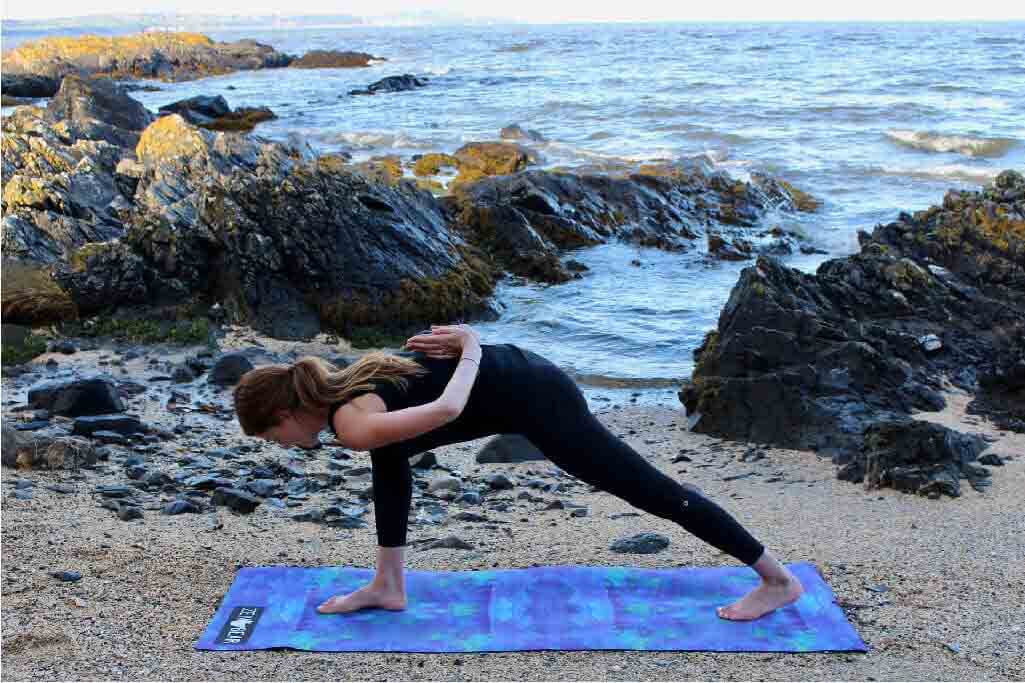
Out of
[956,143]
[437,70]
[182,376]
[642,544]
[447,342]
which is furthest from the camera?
[437,70]

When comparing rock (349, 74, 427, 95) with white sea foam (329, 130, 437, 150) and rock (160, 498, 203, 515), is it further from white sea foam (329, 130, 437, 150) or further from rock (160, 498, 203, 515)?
rock (160, 498, 203, 515)

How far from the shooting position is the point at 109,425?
762 cm

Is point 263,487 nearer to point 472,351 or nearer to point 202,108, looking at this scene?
point 472,351

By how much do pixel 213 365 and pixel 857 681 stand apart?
663 cm

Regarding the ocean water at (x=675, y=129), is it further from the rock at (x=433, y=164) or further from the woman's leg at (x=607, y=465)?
the woman's leg at (x=607, y=465)

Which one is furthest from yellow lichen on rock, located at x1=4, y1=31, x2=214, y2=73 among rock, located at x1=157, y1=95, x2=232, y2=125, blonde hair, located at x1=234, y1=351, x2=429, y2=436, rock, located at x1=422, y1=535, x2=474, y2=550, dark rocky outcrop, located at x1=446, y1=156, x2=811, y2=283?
blonde hair, located at x1=234, y1=351, x2=429, y2=436

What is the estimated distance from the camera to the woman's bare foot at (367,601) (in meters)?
4.95

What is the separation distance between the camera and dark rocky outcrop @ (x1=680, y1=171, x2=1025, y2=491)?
7.88 m

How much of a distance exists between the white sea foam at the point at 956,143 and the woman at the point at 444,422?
2316 cm

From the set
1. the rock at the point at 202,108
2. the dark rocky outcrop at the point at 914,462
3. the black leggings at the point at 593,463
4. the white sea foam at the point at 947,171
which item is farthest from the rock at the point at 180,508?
the rock at the point at 202,108

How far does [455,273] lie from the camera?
39.0 ft

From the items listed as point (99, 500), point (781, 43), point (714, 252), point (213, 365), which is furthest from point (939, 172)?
point (781, 43)

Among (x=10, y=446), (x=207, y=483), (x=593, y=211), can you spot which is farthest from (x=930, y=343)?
(x=593, y=211)

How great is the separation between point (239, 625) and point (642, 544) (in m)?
2.11
